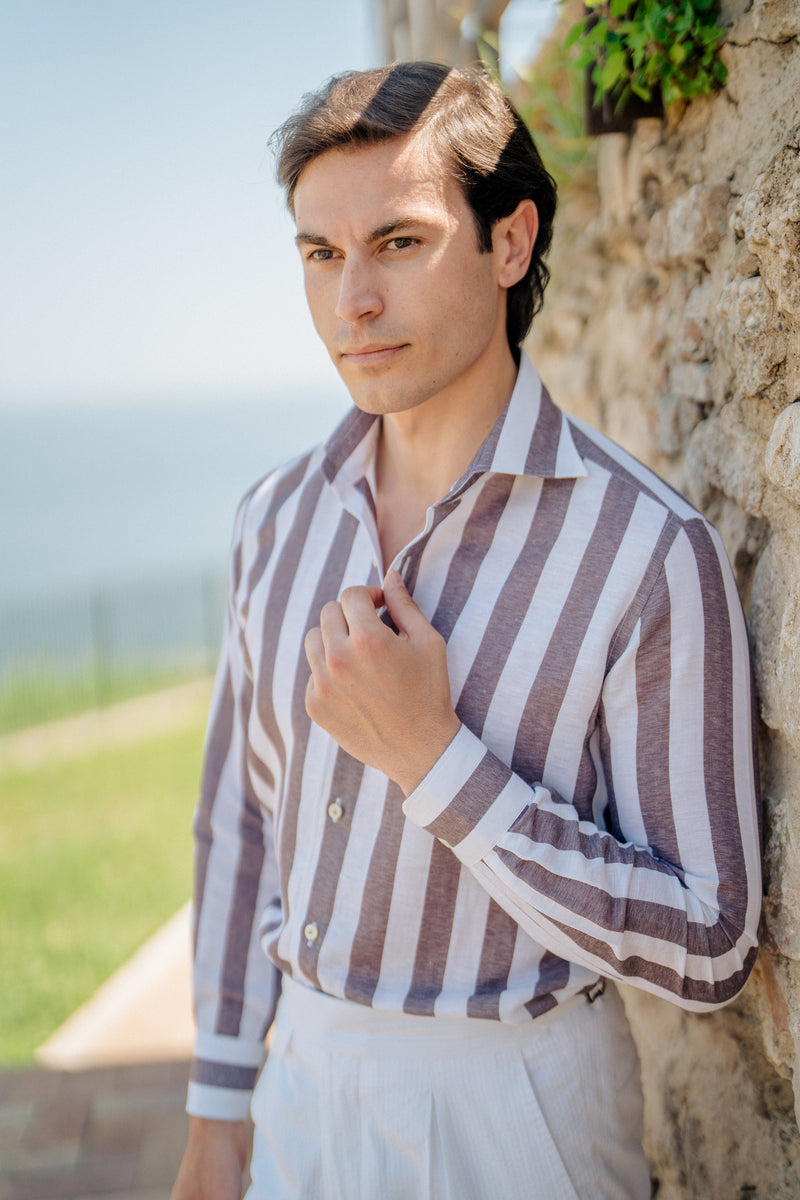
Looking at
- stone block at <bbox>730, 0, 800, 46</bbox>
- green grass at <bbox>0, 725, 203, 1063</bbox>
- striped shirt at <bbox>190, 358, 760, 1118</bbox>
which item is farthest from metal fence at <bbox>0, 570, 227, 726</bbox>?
stone block at <bbox>730, 0, 800, 46</bbox>

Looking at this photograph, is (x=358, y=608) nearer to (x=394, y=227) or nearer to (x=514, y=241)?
(x=394, y=227)

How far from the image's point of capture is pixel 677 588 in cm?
132

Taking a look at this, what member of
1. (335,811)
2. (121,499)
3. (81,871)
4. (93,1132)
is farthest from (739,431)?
(121,499)

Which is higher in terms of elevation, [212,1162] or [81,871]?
[212,1162]

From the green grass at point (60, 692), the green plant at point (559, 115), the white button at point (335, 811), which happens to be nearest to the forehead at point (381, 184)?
the white button at point (335, 811)

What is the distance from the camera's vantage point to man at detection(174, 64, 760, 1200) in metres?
1.30

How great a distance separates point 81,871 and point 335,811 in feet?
17.3

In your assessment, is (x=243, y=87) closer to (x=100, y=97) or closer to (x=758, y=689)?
(x=100, y=97)

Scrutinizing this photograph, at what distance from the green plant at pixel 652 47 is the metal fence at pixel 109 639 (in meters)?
11.4

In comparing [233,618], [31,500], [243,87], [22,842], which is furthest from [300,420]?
[233,618]

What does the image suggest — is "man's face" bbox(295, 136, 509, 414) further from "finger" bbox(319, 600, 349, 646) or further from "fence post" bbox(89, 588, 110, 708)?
"fence post" bbox(89, 588, 110, 708)

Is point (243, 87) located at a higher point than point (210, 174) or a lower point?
higher

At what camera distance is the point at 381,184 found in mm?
1474

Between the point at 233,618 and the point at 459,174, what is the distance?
828 millimetres
